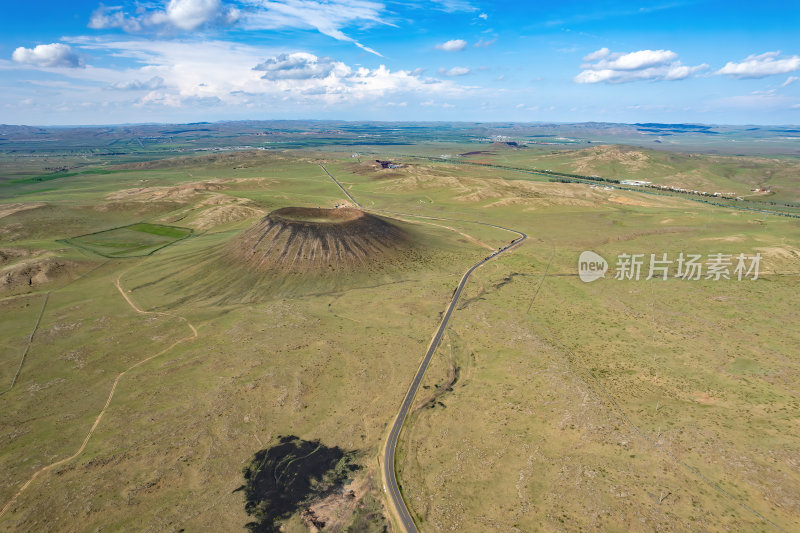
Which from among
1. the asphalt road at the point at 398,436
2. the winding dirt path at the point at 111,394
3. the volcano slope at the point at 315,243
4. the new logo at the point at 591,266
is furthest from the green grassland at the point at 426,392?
the volcano slope at the point at 315,243

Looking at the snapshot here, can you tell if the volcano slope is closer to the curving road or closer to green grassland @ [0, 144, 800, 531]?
green grassland @ [0, 144, 800, 531]

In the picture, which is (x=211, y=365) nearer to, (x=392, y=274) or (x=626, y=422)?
(x=392, y=274)

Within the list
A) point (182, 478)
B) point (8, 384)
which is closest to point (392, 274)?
point (182, 478)

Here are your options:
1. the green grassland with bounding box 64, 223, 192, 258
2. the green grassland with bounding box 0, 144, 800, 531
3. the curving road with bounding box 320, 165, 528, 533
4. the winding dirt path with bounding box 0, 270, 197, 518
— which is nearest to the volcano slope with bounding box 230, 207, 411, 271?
the green grassland with bounding box 0, 144, 800, 531

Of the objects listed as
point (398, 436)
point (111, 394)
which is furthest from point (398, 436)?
point (111, 394)

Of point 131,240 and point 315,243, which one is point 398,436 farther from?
point 131,240
